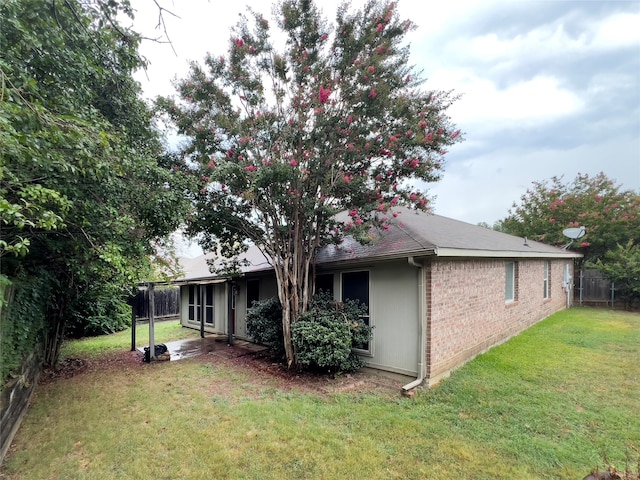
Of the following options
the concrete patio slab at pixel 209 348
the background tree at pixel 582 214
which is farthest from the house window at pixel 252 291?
the background tree at pixel 582 214

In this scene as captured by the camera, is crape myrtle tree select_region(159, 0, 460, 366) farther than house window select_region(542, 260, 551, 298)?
No

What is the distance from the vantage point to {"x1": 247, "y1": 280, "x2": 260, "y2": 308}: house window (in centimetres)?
1067

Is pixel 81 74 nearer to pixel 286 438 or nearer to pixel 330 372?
pixel 286 438

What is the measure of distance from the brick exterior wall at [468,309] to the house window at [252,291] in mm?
6342

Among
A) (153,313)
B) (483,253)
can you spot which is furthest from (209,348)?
(483,253)

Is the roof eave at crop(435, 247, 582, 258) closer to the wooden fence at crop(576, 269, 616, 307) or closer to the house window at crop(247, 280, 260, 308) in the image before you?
the house window at crop(247, 280, 260, 308)

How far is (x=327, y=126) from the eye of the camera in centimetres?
626

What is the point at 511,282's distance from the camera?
373 inches

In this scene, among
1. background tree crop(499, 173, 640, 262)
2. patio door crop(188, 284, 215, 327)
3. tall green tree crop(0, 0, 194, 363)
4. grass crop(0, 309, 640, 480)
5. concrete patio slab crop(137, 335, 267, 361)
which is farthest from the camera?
background tree crop(499, 173, 640, 262)

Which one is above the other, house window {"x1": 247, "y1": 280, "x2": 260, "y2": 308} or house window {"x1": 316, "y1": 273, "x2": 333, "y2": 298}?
house window {"x1": 316, "y1": 273, "x2": 333, "y2": 298}

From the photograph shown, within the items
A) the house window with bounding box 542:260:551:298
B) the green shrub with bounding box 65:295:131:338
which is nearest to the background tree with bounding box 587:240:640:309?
the house window with bounding box 542:260:551:298

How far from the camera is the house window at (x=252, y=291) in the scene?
35.0 ft

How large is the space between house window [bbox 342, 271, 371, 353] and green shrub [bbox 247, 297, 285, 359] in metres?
1.78

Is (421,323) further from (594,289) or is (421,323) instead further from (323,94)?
(594,289)
